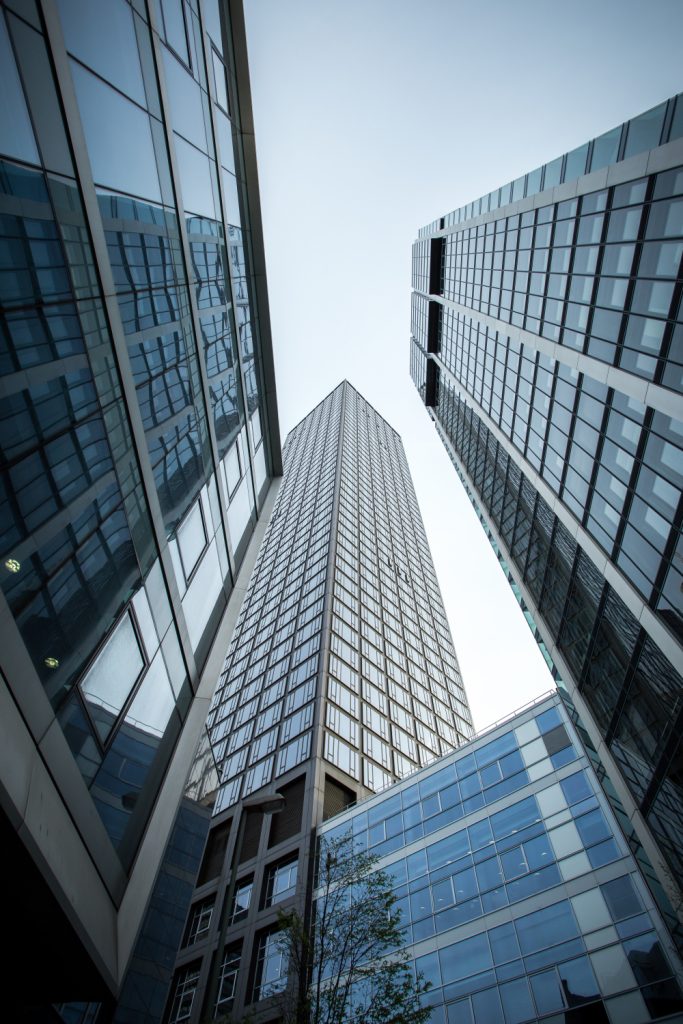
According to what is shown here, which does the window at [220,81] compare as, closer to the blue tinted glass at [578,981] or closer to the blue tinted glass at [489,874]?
the blue tinted glass at [578,981]

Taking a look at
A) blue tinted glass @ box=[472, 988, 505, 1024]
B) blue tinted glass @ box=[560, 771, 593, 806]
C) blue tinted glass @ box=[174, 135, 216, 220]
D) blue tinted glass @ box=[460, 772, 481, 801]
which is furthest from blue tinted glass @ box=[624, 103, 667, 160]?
blue tinted glass @ box=[472, 988, 505, 1024]

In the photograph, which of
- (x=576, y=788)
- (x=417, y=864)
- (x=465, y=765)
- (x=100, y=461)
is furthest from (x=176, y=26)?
(x=417, y=864)

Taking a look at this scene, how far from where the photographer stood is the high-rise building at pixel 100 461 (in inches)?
336

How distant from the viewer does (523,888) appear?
28078 mm

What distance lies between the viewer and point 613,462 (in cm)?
2441

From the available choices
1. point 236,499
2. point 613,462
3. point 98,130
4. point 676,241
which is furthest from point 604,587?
point 98,130

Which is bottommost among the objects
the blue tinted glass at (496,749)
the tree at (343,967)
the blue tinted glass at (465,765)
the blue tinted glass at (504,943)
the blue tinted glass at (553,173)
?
the blue tinted glass at (465,765)

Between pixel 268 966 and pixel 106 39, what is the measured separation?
1659 inches

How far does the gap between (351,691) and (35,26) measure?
175 ft

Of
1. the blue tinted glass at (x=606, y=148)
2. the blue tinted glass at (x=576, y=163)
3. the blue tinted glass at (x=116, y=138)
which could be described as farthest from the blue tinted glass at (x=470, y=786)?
the blue tinted glass at (x=116, y=138)

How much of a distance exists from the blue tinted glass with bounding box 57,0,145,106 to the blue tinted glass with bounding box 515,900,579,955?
103ft

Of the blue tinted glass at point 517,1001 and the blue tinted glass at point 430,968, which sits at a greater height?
the blue tinted glass at point 517,1001

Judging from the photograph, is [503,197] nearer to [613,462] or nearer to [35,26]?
[613,462]

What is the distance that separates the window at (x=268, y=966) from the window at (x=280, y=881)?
2047mm
